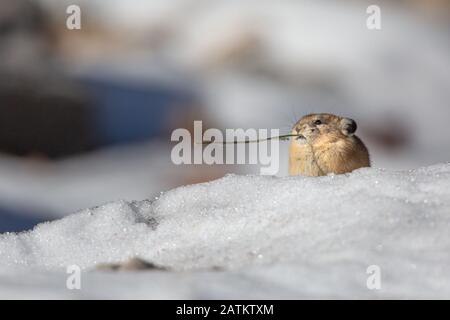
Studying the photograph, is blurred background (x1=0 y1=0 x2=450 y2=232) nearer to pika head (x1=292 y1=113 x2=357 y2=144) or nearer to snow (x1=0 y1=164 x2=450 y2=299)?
pika head (x1=292 y1=113 x2=357 y2=144)

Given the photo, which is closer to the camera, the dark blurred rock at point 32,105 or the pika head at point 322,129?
the pika head at point 322,129

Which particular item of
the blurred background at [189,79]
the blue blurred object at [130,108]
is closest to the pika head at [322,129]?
the blurred background at [189,79]

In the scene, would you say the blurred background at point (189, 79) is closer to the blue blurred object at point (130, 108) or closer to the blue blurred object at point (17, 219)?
the blue blurred object at point (130, 108)

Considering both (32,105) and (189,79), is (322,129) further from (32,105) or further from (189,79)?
(189,79)

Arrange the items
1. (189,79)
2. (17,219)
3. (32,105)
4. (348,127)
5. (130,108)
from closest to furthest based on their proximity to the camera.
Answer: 1. (348,127)
2. (17,219)
3. (32,105)
4. (130,108)
5. (189,79)

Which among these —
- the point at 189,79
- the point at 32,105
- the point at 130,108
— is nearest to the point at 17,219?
the point at 32,105

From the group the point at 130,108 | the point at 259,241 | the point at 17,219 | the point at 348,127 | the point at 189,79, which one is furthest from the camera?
the point at 189,79

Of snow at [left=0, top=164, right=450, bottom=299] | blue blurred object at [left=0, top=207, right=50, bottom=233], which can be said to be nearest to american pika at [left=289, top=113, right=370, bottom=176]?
snow at [left=0, top=164, right=450, bottom=299]
